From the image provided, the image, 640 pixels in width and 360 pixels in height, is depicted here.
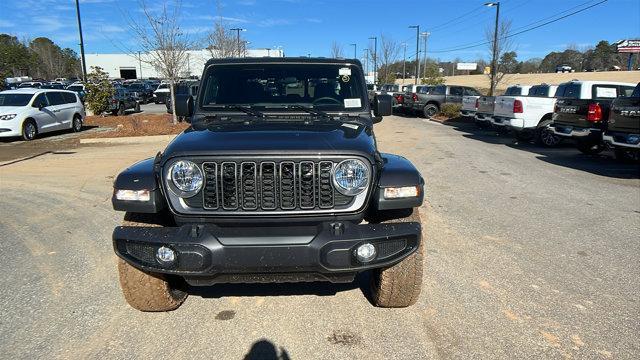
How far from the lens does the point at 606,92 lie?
479 inches

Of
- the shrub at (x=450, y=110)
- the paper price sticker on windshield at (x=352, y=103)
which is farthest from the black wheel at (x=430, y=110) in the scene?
the paper price sticker on windshield at (x=352, y=103)

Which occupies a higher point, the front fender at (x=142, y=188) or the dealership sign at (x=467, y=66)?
the dealership sign at (x=467, y=66)

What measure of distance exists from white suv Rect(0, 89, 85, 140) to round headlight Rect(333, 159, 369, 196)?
1491cm

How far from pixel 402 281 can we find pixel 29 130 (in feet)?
50.4

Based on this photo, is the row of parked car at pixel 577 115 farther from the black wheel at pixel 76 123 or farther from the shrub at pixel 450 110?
the black wheel at pixel 76 123

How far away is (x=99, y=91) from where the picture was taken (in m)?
22.5

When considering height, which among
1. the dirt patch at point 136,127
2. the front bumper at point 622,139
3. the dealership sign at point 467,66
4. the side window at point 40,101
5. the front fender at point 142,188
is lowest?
the dirt patch at point 136,127

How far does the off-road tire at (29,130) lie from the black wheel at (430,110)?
59.4 feet

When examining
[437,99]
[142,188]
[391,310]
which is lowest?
[391,310]

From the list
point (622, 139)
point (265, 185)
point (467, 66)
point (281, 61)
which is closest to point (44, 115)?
point (281, 61)

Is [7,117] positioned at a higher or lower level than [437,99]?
lower

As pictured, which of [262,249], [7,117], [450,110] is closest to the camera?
[262,249]

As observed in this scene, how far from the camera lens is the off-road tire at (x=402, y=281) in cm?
337

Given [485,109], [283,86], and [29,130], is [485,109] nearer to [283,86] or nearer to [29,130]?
[283,86]
